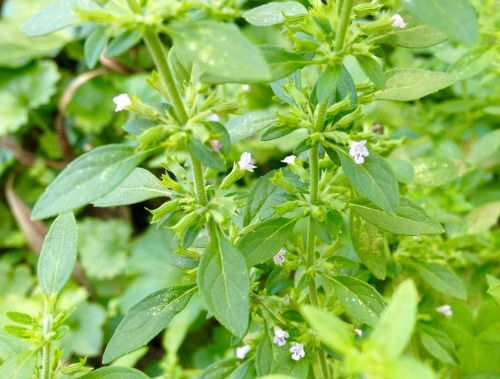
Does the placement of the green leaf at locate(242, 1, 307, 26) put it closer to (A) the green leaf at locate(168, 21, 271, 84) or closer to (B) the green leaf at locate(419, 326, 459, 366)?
(A) the green leaf at locate(168, 21, 271, 84)

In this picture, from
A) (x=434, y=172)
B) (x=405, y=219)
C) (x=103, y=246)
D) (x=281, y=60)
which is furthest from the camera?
(x=103, y=246)

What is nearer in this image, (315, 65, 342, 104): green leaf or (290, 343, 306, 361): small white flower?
(315, 65, 342, 104): green leaf

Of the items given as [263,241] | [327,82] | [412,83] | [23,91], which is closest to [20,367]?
[263,241]

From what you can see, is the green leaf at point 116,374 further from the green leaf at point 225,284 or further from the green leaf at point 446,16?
the green leaf at point 446,16

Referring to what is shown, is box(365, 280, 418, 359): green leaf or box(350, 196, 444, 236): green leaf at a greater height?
box(365, 280, 418, 359): green leaf

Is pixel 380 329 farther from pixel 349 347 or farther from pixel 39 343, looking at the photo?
pixel 39 343

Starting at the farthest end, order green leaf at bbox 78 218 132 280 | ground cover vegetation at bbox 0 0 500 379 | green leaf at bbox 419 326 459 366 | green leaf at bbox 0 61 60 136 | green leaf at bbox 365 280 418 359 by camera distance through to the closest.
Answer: green leaf at bbox 0 61 60 136 → green leaf at bbox 78 218 132 280 → green leaf at bbox 419 326 459 366 → ground cover vegetation at bbox 0 0 500 379 → green leaf at bbox 365 280 418 359

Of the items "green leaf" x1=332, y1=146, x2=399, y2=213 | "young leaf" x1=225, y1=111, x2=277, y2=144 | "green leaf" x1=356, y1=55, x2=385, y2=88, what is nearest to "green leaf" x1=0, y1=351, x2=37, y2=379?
"young leaf" x1=225, y1=111, x2=277, y2=144

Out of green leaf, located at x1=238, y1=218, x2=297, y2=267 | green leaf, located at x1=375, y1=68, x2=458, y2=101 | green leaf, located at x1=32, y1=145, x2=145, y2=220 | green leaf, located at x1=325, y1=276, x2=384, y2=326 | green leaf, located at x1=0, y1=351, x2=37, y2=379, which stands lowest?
green leaf, located at x1=325, y1=276, x2=384, y2=326

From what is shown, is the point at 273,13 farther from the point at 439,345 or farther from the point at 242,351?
the point at 439,345
